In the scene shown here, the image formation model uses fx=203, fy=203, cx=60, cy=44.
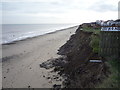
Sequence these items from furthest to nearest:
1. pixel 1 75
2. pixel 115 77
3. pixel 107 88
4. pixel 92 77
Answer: pixel 1 75 → pixel 92 77 → pixel 115 77 → pixel 107 88

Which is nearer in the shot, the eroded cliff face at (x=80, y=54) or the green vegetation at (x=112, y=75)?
the green vegetation at (x=112, y=75)

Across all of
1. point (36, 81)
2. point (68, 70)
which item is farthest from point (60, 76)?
point (36, 81)

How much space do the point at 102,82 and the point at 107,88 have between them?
61cm

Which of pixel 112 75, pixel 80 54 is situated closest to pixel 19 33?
pixel 80 54

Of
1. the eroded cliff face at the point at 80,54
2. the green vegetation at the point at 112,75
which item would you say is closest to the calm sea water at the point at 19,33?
the eroded cliff face at the point at 80,54

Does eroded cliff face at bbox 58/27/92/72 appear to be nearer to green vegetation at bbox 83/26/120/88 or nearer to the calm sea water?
green vegetation at bbox 83/26/120/88

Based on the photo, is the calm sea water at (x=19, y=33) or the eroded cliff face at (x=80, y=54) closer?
the eroded cliff face at (x=80, y=54)

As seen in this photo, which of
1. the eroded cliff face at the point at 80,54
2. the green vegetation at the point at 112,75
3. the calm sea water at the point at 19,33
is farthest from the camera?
the calm sea water at the point at 19,33

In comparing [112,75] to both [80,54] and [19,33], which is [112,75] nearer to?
[80,54]

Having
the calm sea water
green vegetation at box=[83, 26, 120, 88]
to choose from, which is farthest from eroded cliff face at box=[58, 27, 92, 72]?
the calm sea water

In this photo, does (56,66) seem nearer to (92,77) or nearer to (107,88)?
(92,77)

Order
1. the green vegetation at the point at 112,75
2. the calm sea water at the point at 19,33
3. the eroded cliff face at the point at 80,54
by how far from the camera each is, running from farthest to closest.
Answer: the calm sea water at the point at 19,33, the eroded cliff face at the point at 80,54, the green vegetation at the point at 112,75

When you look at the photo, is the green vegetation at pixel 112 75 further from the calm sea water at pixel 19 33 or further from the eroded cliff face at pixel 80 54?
the calm sea water at pixel 19 33

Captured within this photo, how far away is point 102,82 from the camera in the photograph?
993cm
